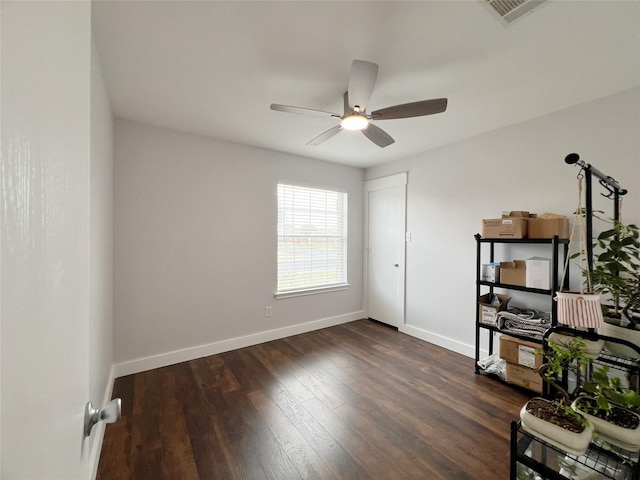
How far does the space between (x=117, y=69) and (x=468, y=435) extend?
11.3 ft

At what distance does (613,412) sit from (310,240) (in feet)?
10.1

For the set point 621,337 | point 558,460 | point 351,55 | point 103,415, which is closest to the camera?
point 103,415

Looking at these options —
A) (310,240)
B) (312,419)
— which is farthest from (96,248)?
(310,240)

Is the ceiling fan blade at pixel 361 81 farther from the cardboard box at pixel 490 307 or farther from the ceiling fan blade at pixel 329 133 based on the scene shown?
the cardboard box at pixel 490 307

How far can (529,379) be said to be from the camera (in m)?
2.23

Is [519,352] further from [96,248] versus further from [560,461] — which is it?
[96,248]

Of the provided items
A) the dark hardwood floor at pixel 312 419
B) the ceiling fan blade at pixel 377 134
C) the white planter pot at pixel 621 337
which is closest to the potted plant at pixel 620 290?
the white planter pot at pixel 621 337

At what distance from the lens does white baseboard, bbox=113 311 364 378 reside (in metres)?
2.58

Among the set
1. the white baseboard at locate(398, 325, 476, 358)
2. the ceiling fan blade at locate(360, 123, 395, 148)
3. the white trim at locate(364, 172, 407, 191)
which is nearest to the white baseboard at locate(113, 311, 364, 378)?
the white baseboard at locate(398, 325, 476, 358)

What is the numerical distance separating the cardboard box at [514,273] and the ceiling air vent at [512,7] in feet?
6.17

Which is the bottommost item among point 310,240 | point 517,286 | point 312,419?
point 312,419

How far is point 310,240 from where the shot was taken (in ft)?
12.4

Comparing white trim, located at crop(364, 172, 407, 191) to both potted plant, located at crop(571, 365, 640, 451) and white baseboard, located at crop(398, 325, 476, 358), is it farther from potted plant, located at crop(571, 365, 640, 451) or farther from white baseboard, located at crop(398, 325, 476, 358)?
potted plant, located at crop(571, 365, 640, 451)

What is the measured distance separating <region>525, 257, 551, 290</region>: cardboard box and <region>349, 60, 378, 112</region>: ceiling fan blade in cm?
192
